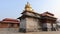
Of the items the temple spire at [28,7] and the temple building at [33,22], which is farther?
the temple spire at [28,7]

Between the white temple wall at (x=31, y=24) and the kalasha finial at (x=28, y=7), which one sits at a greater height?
the kalasha finial at (x=28, y=7)

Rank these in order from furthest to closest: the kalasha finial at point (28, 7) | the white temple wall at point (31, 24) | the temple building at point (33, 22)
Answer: the kalasha finial at point (28, 7)
the temple building at point (33, 22)
the white temple wall at point (31, 24)

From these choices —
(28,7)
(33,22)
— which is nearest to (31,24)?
(33,22)

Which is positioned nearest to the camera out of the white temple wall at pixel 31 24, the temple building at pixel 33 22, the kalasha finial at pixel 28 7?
the white temple wall at pixel 31 24

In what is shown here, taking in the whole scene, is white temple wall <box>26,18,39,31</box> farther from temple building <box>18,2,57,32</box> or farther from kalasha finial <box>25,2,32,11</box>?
kalasha finial <box>25,2,32,11</box>

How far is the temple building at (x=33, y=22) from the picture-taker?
999 centimetres

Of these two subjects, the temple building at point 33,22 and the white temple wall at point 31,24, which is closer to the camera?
the white temple wall at point 31,24

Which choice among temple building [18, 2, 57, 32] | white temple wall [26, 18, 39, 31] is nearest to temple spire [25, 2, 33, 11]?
temple building [18, 2, 57, 32]

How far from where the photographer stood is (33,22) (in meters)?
10.4

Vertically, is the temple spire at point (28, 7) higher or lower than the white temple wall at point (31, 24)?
higher

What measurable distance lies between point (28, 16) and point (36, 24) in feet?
4.22

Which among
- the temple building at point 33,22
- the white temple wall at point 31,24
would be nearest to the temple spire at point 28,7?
the temple building at point 33,22

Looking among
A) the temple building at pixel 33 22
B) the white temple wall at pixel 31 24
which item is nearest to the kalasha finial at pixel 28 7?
the temple building at pixel 33 22

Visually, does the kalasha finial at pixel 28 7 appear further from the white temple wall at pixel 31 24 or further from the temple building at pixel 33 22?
the white temple wall at pixel 31 24
